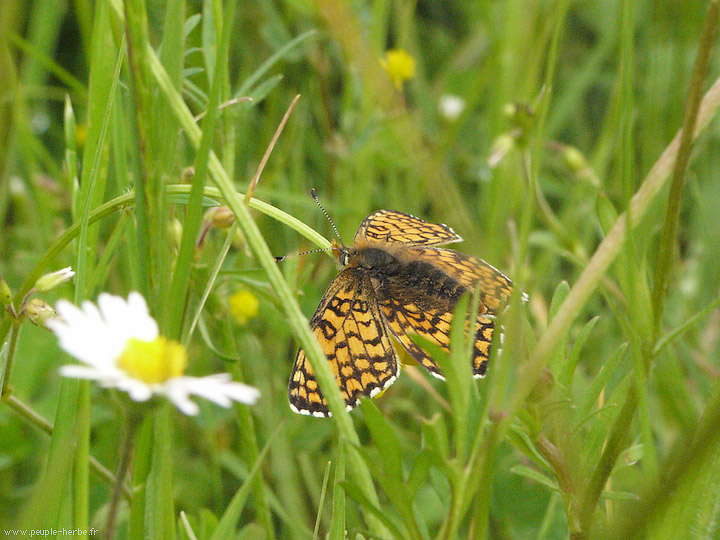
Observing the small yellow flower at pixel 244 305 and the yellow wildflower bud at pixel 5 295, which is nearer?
the yellow wildflower bud at pixel 5 295

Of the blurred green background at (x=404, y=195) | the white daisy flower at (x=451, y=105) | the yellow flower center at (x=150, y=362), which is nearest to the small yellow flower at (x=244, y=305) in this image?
the blurred green background at (x=404, y=195)

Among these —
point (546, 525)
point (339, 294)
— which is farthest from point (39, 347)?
point (546, 525)

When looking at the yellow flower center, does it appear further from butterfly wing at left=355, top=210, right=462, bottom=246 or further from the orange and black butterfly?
butterfly wing at left=355, top=210, right=462, bottom=246

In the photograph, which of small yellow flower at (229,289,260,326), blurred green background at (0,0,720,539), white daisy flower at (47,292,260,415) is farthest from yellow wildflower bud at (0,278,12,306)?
small yellow flower at (229,289,260,326)

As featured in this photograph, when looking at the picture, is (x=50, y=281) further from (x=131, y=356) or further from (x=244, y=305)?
(x=244, y=305)

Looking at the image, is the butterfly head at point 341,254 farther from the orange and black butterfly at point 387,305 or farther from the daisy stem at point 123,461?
the daisy stem at point 123,461
